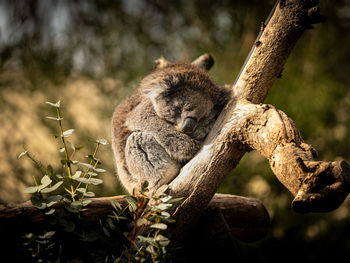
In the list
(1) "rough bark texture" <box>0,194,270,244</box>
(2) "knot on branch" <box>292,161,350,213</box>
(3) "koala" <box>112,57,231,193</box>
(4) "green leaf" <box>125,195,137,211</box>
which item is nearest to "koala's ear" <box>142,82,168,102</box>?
(3) "koala" <box>112,57,231,193</box>

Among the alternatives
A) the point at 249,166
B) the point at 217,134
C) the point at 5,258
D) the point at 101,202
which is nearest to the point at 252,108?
the point at 217,134

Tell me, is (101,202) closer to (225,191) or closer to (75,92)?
(225,191)

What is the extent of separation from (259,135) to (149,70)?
109 inches

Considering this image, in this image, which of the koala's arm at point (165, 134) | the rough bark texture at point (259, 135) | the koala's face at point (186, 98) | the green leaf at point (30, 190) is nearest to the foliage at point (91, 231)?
the green leaf at point (30, 190)

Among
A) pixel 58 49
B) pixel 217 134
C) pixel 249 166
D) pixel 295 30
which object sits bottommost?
pixel 217 134

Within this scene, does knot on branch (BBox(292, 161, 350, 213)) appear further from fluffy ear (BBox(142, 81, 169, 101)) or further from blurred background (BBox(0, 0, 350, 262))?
blurred background (BBox(0, 0, 350, 262))

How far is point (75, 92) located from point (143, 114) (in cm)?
239

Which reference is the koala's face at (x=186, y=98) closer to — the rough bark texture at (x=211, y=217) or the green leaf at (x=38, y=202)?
the rough bark texture at (x=211, y=217)

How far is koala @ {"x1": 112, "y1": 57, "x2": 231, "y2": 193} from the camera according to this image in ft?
6.52

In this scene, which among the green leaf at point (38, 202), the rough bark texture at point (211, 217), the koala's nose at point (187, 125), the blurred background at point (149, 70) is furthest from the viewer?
the blurred background at point (149, 70)

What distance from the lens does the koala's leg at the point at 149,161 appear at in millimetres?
1972

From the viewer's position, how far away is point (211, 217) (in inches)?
79.3

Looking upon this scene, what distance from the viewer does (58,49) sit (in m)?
4.14

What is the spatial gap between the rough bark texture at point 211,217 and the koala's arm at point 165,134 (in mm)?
466
